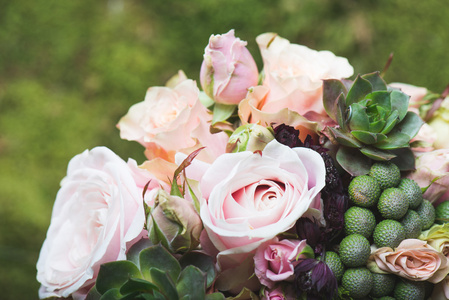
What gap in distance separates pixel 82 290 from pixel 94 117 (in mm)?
1276

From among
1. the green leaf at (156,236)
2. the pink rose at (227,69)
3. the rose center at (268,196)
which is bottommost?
the rose center at (268,196)

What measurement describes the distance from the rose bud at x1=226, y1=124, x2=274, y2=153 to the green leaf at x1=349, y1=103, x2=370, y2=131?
0.11 m

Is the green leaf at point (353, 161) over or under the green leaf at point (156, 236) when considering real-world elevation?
under

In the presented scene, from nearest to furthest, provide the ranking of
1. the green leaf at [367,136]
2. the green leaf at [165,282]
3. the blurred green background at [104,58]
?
the green leaf at [165,282], the green leaf at [367,136], the blurred green background at [104,58]

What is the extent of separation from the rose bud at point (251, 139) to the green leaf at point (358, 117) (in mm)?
114

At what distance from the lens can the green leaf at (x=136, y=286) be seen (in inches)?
20.6

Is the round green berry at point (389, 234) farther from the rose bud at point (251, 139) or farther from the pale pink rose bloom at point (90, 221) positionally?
the pale pink rose bloom at point (90, 221)

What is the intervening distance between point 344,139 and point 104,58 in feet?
4.60

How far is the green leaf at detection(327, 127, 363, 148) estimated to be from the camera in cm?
62

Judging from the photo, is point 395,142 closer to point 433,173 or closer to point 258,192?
point 433,173

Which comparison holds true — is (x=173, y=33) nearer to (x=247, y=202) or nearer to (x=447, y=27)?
(x=447, y=27)

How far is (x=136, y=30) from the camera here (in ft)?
6.07

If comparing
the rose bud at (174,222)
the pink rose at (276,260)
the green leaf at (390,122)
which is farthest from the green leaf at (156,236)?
the green leaf at (390,122)

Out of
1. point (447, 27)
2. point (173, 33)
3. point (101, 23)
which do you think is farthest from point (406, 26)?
point (101, 23)
